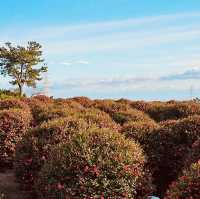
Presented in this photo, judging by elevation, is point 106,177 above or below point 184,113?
below

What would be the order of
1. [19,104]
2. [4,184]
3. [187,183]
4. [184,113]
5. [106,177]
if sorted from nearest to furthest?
[187,183], [106,177], [4,184], [184,113], [19,104]

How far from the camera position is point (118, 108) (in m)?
23.7

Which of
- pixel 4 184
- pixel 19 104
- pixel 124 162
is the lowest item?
pixel 4 184

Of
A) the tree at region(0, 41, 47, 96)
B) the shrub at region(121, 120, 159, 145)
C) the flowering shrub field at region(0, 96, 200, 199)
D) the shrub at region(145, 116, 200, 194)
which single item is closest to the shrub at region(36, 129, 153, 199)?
the flowering shrub field at region(0, 96, 200, 199)

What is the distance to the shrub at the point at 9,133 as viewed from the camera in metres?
16.9

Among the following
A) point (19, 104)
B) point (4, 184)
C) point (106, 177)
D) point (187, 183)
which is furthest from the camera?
point (19, 104)

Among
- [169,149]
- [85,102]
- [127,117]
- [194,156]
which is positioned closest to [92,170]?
[194,156]

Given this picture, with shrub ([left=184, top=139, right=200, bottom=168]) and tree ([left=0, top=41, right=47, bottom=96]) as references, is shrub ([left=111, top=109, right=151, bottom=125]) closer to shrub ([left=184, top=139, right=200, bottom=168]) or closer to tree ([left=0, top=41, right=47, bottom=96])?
shrub ([left=184, top=139, right=200, bottom=168])

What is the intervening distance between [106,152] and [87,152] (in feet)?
1.24

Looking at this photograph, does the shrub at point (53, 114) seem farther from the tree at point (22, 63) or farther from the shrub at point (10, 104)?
the tree at point (22, 63)

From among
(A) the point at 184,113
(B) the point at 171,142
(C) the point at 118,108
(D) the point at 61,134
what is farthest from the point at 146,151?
(C) the point at 118,108

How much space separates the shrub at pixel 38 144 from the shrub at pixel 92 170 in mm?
1786

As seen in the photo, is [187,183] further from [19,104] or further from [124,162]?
[19,104]

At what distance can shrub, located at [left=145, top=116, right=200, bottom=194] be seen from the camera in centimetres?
1353
